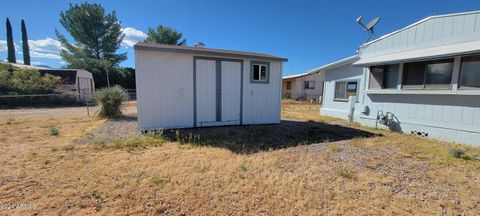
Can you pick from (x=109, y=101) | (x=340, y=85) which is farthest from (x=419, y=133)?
(x=109, y=101)

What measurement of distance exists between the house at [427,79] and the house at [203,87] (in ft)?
11.6

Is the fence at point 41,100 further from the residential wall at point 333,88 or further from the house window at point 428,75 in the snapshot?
the house window at point 428,75

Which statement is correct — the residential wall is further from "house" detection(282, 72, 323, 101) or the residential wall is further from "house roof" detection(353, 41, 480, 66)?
"house" detection(282, 72, 323, 101)

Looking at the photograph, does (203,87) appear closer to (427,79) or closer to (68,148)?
(68,148)

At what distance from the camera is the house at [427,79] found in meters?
5.18

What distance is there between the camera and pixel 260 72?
735 cm

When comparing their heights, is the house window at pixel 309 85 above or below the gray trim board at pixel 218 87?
above

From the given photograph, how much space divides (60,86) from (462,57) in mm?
22781

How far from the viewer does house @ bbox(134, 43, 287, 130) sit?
232 inches

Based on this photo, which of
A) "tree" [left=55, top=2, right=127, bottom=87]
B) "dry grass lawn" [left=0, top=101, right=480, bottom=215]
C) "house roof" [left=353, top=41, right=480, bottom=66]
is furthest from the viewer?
"tree" [left=55, top=2, right=127, bottom=87]

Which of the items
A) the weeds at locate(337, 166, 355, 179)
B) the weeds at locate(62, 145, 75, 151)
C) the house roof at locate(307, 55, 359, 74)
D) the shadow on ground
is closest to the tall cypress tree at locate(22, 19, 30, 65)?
the weeds at locate(62, 145, 75, 151)

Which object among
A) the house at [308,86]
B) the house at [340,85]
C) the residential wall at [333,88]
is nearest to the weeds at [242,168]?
the residential wall at [333,88]

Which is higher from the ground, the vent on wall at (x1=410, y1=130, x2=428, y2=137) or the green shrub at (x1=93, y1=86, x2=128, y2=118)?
the green shrub at (x1=93, y1=86, x2=128, y2=118)

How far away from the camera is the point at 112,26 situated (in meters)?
23.4
